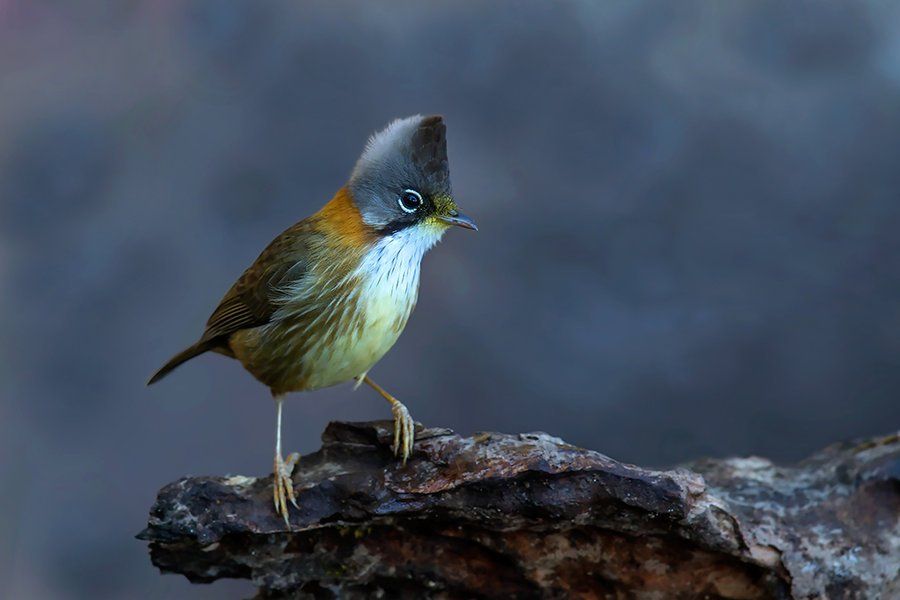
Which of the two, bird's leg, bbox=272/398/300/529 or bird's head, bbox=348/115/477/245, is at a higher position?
bird's head, bbox=348/115/477/245

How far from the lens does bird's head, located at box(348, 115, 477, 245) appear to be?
10.1ft

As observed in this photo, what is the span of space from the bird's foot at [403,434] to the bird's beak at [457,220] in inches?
25.0

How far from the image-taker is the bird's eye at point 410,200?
310 cm

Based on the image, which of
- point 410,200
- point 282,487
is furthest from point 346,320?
point 282,487

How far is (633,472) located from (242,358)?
4.63 ft

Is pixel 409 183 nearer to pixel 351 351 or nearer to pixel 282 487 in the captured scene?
pixel 351 351

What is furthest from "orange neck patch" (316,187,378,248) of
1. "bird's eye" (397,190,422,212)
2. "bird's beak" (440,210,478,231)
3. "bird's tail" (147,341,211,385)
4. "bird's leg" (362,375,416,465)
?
"bird's tail" (147,341,211,385)

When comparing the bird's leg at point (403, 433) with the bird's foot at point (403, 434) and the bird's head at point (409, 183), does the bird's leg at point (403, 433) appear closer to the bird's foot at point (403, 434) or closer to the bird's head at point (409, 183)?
the bird's foot at point (403, 434)

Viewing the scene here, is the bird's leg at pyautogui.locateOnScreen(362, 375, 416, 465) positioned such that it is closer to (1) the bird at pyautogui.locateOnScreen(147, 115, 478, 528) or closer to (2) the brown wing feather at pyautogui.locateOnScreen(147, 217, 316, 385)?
(1) the bird at pyautogui.locateOnScreen(147, 115, 478, 528)

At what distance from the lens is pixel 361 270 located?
3.12 metres

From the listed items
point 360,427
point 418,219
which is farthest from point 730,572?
point 418,219

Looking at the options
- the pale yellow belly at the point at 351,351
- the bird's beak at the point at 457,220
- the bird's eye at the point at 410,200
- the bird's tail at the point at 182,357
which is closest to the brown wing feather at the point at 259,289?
the bird's tail at the point at 182,357

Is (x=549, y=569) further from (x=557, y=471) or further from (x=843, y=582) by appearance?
(x=843, y=582)

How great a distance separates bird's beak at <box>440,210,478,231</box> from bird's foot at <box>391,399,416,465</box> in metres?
0.63
